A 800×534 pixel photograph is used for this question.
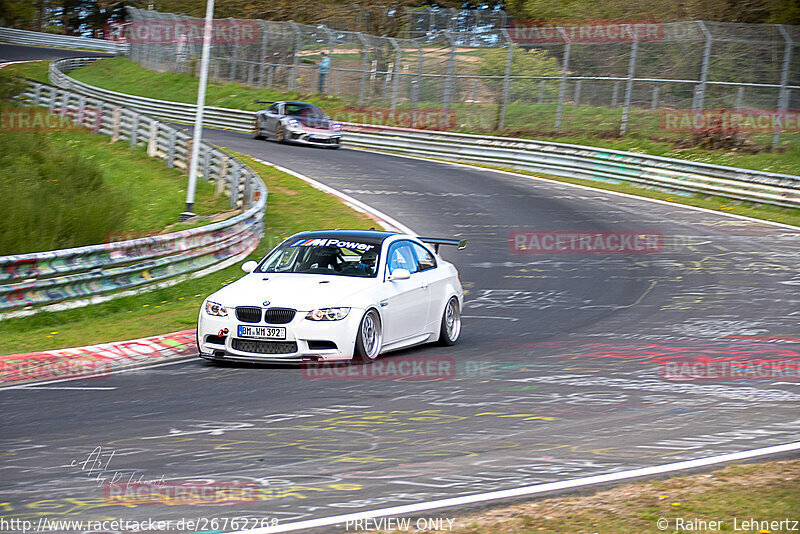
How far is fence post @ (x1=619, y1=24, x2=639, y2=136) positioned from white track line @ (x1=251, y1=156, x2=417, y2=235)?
10.4 m

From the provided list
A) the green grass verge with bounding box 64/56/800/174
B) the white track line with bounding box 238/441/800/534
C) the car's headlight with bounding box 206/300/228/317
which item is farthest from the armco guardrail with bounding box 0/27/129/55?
the white track line with bounding box 238/441/800/534

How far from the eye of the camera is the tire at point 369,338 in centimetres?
1016

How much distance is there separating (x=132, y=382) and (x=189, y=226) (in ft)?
33.4

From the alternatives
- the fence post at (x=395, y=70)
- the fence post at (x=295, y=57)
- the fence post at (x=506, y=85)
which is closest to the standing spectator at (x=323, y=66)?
the fence post at (x=295, y=57)

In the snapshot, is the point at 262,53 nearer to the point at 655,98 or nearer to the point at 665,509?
the point at 655,98

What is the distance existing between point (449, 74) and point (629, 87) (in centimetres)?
794

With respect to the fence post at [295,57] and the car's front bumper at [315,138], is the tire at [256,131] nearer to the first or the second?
the car's front bumper at [315,138]

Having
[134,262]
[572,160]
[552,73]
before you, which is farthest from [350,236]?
[552,73]

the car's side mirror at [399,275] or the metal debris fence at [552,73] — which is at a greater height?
the metal debris fence at [552,73]

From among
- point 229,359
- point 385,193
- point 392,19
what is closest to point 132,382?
point 229,359

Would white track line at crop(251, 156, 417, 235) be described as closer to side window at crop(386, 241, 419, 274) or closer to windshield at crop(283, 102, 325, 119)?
windshield at crop(283, 102, 325, 119)

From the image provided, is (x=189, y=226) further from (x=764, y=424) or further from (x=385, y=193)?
(x=764, y=424)

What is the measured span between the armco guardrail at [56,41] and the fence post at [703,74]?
49.5 metres

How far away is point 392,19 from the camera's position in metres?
54.1
